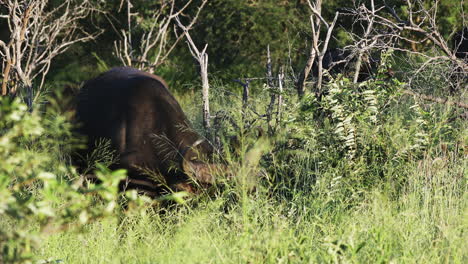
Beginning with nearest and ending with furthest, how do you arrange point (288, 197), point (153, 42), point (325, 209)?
point (325, 209) < point (288, 197) < point (153, 42)

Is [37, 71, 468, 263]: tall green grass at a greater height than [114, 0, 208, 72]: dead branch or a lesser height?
lesser

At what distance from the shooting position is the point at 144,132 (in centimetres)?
560

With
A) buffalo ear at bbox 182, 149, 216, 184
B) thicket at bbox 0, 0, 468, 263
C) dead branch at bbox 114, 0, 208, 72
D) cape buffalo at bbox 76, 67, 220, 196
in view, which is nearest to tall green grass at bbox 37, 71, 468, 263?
thicket at bbox 0, 0, 468, 263

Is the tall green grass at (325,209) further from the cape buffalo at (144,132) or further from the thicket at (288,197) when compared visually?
the cape buffalo at (144,132)

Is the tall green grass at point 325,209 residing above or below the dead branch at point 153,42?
below

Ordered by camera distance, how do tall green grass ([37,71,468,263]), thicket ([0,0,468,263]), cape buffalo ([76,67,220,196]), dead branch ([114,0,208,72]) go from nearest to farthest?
thicket ([0,0,468,263])
tall green grass ([37,71,468,263])
cape buffalo ([76,67,220,196])
dead branch ([114,0,208,72])

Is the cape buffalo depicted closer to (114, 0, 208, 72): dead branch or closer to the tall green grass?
the tall green grass

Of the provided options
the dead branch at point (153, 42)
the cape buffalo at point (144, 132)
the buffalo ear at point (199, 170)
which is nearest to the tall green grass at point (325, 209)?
the buffalo ear at point (199, 170)

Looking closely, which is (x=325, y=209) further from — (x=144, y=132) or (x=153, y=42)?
(x=153, y=42)

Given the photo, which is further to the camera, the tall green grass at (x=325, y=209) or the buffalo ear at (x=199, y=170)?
the buffalo ear at (x=199, y=170)

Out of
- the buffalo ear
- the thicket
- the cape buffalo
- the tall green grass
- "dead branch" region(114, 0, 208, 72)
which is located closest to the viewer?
the thicket

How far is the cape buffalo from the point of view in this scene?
502 cm

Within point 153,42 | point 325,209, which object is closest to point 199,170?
point 325,209

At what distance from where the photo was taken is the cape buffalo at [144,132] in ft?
16.5
